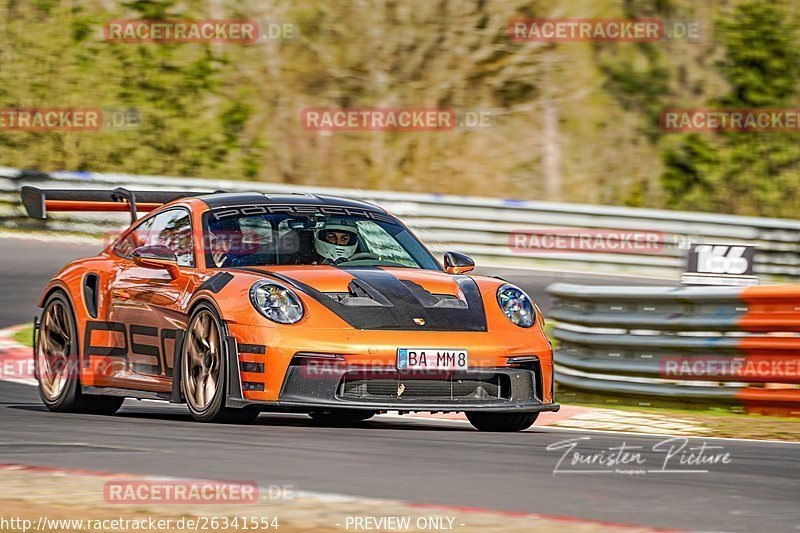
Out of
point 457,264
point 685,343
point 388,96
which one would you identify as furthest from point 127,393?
point 388,96

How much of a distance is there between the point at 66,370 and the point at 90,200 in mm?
1088

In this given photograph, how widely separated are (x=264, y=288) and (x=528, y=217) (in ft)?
40.5

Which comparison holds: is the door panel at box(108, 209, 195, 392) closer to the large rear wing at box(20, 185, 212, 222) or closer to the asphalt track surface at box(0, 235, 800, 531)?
the asphalt track surface at box(0, 235, 800, 531)

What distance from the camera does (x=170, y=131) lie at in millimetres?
22578

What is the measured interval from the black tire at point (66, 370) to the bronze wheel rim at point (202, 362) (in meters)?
1.21

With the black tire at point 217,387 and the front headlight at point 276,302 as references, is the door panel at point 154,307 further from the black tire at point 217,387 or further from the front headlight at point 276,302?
the front headlight at point 276,302

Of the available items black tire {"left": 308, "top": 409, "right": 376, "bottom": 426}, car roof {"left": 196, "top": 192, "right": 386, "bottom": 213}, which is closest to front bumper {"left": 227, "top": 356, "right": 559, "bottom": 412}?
black tire {"left": 308, "top": 409, "right": 376, "bottom": 426}

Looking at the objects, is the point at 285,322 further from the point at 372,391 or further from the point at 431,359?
the point at 431,359

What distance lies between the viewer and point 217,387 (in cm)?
764

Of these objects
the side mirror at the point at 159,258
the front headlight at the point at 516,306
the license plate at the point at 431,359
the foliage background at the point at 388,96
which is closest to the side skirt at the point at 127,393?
the side mirror at the point at 159,258

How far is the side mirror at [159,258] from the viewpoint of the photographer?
8.24 metres

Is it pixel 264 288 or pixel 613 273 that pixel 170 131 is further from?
pixel 264 288

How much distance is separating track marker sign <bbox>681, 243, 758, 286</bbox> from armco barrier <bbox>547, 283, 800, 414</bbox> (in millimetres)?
179

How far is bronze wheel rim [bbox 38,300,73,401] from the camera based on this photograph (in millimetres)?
9102
